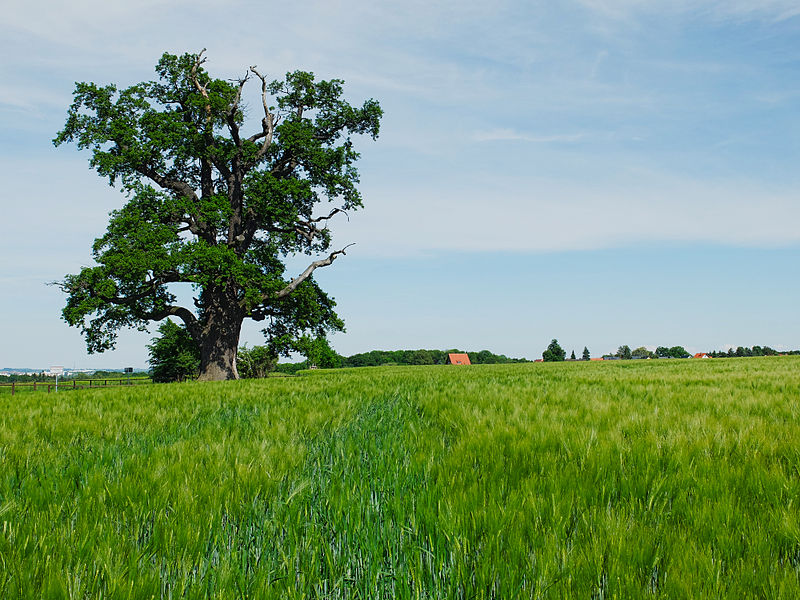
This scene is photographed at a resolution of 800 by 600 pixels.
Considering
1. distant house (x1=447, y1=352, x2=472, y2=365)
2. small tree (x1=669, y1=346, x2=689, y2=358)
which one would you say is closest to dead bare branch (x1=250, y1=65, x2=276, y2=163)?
distant house (x1=447, y1=352, x2=472, y2=365)

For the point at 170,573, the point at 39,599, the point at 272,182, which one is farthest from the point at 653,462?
the point at 272,182

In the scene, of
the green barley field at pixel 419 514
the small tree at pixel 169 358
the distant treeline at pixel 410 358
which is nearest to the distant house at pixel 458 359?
the distant treeline at pixel 410 358

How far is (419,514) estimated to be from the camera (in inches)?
86.5

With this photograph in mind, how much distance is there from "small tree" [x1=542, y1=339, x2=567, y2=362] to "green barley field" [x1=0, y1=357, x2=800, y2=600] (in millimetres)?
149488

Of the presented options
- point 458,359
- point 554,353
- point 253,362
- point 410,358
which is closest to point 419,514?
point 253,362

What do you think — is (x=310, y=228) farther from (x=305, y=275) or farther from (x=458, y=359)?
(x=458, y=359)

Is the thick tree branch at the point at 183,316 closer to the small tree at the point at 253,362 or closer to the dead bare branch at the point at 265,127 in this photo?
the dead bare branch at the point at 265,127

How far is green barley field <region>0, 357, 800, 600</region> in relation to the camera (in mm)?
1623

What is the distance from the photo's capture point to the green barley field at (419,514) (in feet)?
5.32

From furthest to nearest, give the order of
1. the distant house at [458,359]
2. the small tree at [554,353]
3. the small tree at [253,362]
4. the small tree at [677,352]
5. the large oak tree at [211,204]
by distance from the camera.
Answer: the small tree at [677,352], the small tree at [554,353], the distant house at [458,359], the small tree at [253,362], the large oak tree at [211,204]

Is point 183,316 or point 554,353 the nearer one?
point 183,316

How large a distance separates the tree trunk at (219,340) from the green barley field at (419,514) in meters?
20.5

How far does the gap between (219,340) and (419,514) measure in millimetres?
23784

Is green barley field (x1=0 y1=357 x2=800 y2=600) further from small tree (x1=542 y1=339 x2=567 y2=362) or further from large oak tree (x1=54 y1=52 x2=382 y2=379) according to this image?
small tree (x1=542 y1=339 x2=567 y2=362)
